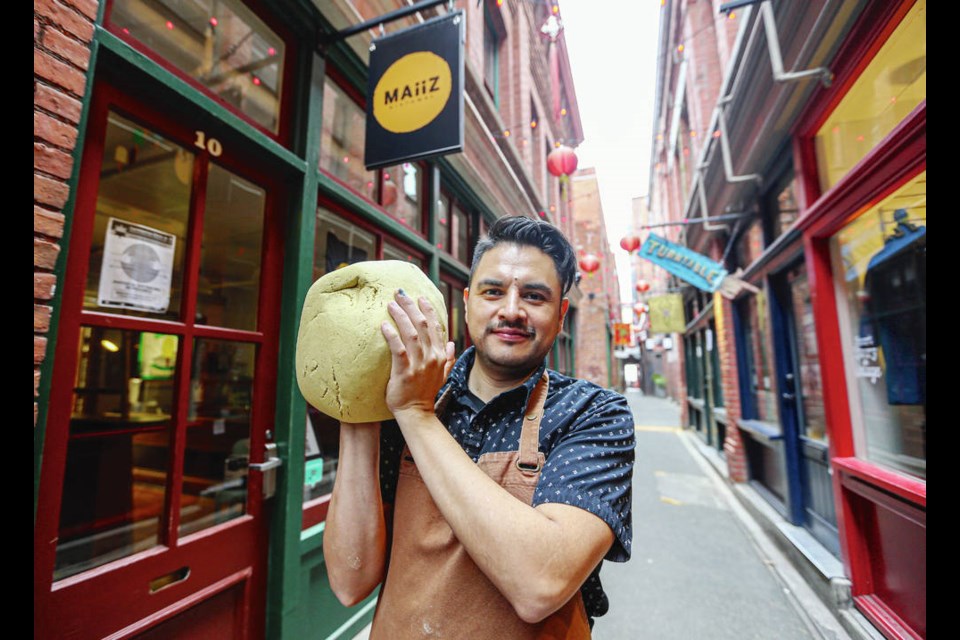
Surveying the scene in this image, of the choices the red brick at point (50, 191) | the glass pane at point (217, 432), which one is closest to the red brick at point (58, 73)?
the red brick at point (50, 191)

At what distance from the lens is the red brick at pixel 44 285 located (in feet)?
4.33

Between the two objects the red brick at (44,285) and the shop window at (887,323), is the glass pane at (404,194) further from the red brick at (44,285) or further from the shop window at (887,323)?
the shop window at (887,323)

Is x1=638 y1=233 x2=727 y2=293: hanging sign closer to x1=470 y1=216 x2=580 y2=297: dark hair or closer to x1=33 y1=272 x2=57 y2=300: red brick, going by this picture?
x1=470 y1=216 x2=580 y2=297: dark hair

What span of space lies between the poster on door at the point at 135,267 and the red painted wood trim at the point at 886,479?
4.03 metres

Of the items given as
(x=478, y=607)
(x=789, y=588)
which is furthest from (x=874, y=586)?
(x=478, y=607)

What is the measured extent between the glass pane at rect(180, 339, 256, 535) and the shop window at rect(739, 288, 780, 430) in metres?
5.37

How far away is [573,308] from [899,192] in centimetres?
1024

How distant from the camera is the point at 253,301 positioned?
98.1 inches

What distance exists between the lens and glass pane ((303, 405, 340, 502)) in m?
2.65

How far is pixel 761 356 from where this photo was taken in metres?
5.86

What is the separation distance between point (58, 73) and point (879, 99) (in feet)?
14.1

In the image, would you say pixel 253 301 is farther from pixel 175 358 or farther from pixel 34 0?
pixel 34 0

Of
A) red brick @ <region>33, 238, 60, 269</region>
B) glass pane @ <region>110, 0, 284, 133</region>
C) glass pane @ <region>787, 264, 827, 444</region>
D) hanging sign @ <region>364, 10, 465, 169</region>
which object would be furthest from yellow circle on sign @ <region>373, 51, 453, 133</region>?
glass pane @ <region>787, 264, 827, 444</region>
